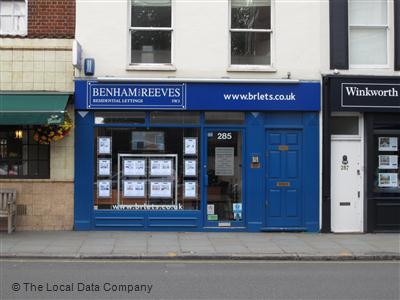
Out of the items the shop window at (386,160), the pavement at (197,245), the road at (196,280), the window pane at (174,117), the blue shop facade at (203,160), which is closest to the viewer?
the road at (196,280)

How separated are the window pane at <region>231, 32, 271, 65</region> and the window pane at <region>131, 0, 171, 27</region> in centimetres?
162

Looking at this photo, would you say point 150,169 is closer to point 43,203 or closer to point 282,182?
point 43,203

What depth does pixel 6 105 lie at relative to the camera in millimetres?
11758

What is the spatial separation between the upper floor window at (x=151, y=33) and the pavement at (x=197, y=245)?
4047 millimetres

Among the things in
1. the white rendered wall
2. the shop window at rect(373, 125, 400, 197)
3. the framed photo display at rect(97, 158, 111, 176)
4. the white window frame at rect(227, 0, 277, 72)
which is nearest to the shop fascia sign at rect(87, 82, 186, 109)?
the white rendered wall

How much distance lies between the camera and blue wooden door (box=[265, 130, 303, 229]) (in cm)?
1259

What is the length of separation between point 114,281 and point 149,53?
641 cm

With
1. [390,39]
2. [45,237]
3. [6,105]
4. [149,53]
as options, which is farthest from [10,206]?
[390,39]

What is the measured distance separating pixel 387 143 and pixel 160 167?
5296mm

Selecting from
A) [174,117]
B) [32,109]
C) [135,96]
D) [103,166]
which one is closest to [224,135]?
[174,117]

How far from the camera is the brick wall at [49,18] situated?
489 inches

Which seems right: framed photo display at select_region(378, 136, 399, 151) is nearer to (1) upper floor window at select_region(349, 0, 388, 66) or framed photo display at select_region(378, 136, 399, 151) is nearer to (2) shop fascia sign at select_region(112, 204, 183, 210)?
(1) upper floor window at select_region(349, 0, 388, 66)

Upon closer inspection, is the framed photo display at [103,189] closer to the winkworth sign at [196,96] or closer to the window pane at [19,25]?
the winkworth sign at [196,96]

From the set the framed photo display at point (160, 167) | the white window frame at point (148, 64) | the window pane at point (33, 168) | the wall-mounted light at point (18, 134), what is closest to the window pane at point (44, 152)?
the window pane at point (33, 168)
